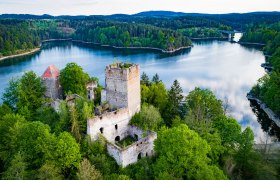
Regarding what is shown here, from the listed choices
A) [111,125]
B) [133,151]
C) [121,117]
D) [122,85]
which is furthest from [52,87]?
[133,151]

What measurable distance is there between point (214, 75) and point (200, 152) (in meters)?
54.5

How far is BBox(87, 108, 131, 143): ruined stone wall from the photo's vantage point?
97.1 ft

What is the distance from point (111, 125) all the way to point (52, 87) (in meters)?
14.2

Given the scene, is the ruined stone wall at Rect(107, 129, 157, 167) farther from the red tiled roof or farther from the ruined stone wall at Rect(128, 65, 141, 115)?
the red tiled roof

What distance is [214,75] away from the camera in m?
78.4

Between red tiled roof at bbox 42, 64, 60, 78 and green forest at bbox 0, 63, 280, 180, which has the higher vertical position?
red tiled roof at bbox 42, 64, 60, 78

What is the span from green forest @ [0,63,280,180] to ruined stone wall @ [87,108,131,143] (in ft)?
3.34

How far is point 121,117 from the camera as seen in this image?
3238 centimetres

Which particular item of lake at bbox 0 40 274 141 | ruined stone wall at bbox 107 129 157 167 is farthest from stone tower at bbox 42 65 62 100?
lake at bbox 0 40 274 141

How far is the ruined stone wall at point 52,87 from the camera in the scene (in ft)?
137

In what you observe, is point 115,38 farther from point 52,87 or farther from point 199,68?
point 52,87

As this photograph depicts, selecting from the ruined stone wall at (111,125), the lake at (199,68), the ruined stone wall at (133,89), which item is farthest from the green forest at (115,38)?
the ruined stone wall at (111,125)

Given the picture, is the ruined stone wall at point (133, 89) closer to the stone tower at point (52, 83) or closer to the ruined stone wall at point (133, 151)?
the ruined stone wall at point (133, 151)

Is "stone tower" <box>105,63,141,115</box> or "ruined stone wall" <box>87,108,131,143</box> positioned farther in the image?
"stone tower" <box>105,63,141,115</box>
